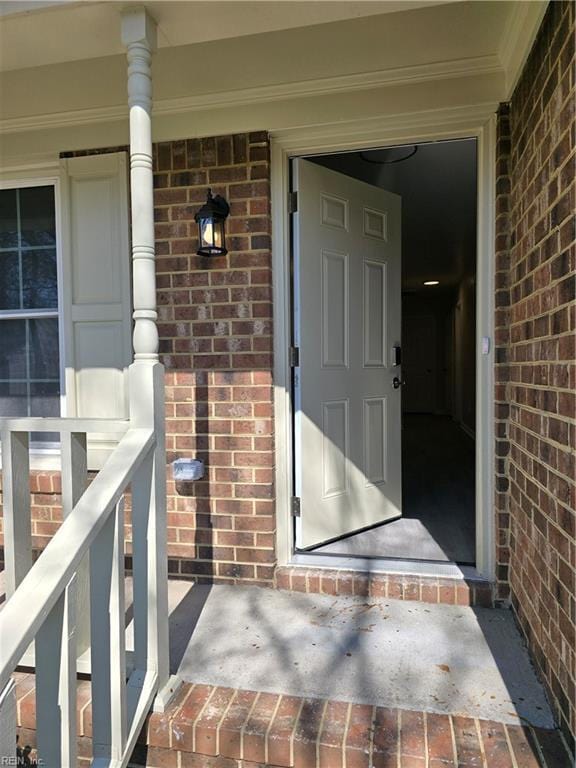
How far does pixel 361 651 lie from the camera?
183cm

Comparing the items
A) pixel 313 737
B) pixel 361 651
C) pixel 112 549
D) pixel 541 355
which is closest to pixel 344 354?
pixel 541 355

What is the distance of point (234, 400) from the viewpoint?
2.38m

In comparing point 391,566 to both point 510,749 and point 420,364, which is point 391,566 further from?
point 420,364

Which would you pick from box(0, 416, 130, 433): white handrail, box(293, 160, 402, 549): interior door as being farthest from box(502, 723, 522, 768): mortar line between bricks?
box(0, 416, 130, 433): white handrail

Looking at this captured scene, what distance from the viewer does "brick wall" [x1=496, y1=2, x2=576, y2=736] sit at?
1.40 meters

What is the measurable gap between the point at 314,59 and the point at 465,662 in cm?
246

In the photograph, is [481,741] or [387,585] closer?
[481,741]

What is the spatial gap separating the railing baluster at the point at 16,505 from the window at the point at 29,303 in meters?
1.02

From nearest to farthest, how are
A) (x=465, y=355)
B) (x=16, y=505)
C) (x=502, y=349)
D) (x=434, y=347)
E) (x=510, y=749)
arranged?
(x=510, y=749) < (x=16, y=505) < (x=502, y=349) < (x=465, y=355) < (x=434, y=347)

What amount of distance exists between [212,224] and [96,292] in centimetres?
74

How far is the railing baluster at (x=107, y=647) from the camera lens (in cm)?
138

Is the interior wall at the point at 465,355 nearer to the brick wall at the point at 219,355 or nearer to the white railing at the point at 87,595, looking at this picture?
the brick wall at the point at 219,355

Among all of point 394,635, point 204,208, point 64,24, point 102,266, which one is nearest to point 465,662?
point 394,635

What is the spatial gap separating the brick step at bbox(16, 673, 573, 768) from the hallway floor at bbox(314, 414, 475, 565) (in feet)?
A: 3.23
